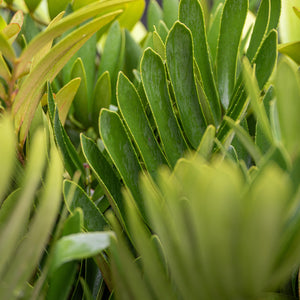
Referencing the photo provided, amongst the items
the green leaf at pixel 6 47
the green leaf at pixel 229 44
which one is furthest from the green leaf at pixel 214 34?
the green leaf at pixel 6 47

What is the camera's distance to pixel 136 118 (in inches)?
7.4

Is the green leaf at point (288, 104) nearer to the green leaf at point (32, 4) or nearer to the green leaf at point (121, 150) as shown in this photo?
the green leaf at point (121, 150)

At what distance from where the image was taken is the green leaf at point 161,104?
19 cm

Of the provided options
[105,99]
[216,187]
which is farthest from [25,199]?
[105,99]

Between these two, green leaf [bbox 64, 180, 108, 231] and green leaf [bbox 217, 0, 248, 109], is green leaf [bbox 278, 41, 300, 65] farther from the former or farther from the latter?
green leaf [bbox 64, 180, 108, 231]

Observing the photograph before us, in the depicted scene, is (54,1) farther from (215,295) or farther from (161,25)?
(215,295)

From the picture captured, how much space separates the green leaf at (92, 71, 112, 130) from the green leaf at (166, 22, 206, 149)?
0.07 meters

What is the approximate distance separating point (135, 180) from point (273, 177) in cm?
9

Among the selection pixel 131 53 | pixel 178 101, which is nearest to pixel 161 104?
pixel 178 101

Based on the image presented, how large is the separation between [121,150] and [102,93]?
0.09m

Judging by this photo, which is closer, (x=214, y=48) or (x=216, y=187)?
(x=216, y=187)

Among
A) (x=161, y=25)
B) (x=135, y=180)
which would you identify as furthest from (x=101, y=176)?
(x=161, y=25)

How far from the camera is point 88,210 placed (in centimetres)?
18

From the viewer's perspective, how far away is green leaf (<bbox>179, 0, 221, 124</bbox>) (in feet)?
0.70
